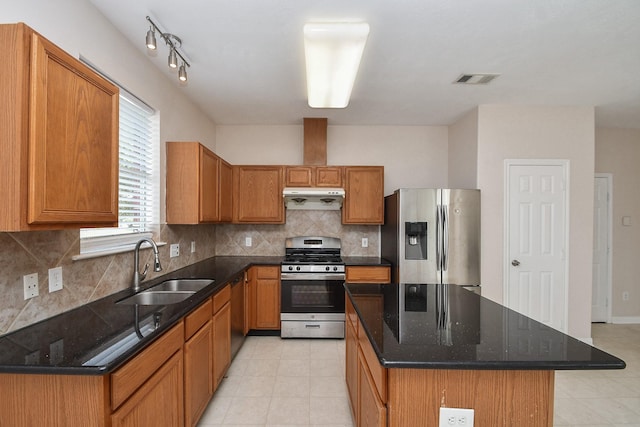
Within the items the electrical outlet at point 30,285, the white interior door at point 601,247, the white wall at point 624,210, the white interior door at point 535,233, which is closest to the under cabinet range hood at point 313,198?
the white interior door at point 535,233

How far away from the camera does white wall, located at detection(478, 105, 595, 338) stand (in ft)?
10.7

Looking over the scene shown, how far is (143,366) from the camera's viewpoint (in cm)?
123

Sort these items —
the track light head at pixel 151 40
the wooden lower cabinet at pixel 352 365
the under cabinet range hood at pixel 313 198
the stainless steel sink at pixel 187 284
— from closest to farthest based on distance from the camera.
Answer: the track light head at pixel 151 40 < the wooden lower cabinet at pixel 352 365 < the stainless steel sink at pixel 187 284 < the under cabinet range hood at pixel 313 198

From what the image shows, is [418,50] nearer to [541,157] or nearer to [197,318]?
[541,157]

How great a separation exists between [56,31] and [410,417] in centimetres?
256

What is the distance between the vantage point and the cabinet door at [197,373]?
165 centimetres

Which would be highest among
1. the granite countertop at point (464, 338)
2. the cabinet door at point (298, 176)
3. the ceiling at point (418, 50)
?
the ceiling at point (418, 50)

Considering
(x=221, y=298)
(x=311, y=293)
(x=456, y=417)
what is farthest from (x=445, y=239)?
(x=221, y=298)

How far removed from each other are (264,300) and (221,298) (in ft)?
3.79

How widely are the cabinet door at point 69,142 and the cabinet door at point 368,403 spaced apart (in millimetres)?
1486

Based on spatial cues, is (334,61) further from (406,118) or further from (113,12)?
(406,118)

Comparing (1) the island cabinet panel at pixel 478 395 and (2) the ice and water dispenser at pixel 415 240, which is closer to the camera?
(1) the island cabinet panel at pixel 478 395

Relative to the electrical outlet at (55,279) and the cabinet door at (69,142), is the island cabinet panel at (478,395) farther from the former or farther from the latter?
the electrical outlet at (55,279)

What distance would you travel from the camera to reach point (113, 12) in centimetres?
183
